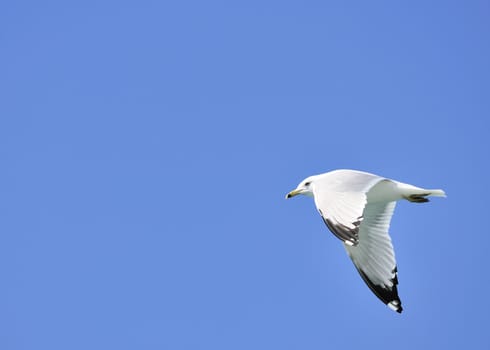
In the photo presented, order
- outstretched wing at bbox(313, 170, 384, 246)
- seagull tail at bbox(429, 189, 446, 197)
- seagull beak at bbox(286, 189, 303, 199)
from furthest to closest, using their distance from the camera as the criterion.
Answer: seagull beak at bbox(286, 189, 303, 199), seagull tail at bbox(429, 189, 446, 197), outstretched wing at bbox(313, 170, 384, 246)

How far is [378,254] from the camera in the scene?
6.96 m

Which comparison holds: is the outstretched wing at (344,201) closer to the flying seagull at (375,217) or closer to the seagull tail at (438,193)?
the flying seagull at (375,217)

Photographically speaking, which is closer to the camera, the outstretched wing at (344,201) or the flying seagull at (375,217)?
the outstretched wing at (344,201)

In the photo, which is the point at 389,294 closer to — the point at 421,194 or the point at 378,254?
the point at 378,254

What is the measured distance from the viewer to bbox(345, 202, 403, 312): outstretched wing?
272 inches

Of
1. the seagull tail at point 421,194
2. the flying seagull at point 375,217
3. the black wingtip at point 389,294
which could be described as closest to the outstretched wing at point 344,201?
the flying seagull at point 375,217

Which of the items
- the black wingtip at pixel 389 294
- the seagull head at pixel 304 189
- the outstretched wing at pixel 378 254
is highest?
the seagull head at pixel 304 189

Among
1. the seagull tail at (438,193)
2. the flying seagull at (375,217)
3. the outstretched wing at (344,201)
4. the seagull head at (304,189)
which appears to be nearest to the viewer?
the outstretched wing at (344,201)

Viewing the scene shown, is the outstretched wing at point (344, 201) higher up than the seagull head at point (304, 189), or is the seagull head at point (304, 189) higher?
the seagull head at point (304, 189)

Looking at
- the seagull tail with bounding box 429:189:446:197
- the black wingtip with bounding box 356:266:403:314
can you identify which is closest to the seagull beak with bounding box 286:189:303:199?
the black wingtip with bounding box 356:266:403:314

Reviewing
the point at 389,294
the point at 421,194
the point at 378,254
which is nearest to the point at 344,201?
the point at 421,194

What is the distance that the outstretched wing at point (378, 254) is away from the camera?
690 centimetres

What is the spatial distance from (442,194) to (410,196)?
29cm

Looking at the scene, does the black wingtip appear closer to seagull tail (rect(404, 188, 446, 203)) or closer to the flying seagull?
the flying seagull
